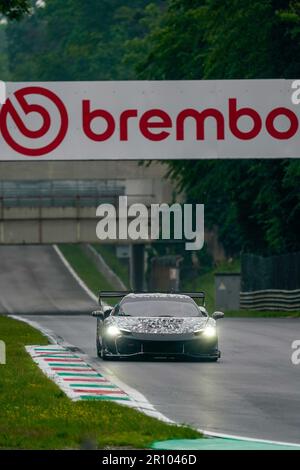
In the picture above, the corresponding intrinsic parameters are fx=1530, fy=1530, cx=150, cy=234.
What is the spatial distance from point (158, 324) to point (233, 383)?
181 inches

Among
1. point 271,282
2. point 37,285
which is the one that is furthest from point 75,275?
point 271,282

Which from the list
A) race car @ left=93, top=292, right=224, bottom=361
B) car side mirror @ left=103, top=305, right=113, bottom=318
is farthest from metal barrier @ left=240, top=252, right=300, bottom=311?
race car @ left=93, top=292, right=224, bottom=361

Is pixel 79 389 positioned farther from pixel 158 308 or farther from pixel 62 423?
pixel 158 308

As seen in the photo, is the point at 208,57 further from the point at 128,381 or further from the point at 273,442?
the point at 273,442

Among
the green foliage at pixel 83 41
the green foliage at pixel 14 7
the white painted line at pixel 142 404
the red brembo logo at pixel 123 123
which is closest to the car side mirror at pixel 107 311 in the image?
the white painted line at pixel 142 404

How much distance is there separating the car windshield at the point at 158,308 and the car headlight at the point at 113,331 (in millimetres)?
626

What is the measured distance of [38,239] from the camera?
8188cm

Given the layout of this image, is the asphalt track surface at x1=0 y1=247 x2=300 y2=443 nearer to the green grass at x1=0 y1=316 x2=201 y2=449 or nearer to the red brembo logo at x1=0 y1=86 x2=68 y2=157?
the green grass at x1=0 y1=316 x2=201 y2=449

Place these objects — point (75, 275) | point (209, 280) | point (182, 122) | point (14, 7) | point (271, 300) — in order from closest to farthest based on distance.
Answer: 1. point (14, 7)
2. point (182, 122)
3. point (271, 300)
4. point (209, 280)
5. point (75, 275)

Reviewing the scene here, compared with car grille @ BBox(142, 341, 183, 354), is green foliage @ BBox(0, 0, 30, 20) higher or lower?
higher

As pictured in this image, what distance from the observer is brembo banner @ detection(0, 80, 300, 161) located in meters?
36.6

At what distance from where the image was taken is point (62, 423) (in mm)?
15023

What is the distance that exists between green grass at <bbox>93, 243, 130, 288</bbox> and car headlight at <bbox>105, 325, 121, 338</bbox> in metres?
76.1

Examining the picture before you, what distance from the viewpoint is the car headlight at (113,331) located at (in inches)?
1005
